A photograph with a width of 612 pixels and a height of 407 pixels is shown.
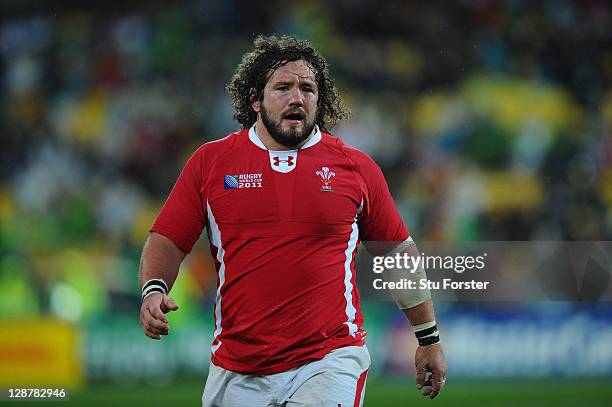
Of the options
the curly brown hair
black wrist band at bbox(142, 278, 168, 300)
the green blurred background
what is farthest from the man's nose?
the green blurred background

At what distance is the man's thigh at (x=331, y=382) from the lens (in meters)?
3.77

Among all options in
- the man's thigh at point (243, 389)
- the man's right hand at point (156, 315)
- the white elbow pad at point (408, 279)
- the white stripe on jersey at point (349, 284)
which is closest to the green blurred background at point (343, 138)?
the white elbow pad at point (408, 279)

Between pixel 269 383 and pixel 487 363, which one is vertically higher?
pixel 487 363

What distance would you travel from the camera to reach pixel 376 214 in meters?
4.21

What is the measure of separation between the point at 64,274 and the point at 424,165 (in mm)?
4067

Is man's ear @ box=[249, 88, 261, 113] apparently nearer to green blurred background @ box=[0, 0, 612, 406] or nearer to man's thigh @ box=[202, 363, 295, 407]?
man's thigh @ box=[202, 363, 295, 407]

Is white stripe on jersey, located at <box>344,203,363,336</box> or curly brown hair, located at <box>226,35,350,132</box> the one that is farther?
curly brown hair, located at <box>226,35,350,132</box>

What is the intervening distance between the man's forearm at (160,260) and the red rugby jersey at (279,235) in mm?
41

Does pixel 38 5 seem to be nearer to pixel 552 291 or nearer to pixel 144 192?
pixel 144 192

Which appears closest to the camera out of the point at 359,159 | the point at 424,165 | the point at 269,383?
the point at 269,383

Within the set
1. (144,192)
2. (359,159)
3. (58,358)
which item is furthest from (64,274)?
(359,159)

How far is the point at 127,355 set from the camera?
9.15 metres

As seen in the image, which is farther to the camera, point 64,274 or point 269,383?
point 64,274

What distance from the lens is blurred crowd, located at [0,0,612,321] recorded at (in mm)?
10305
